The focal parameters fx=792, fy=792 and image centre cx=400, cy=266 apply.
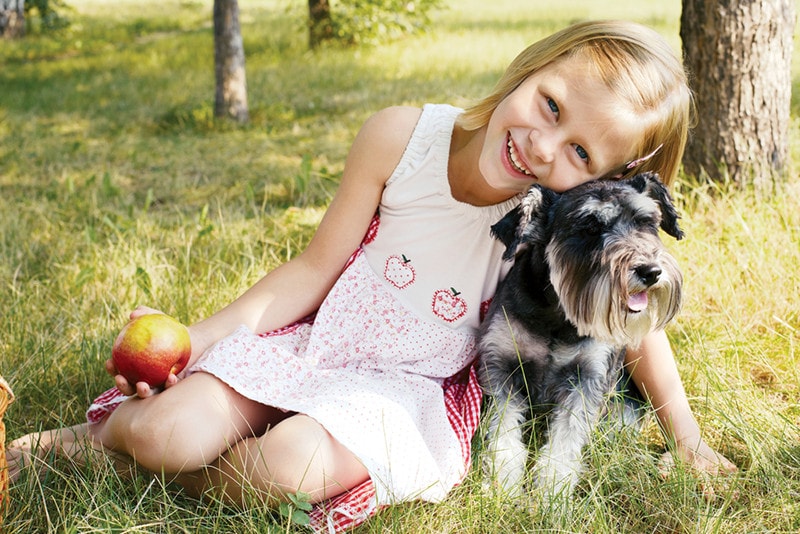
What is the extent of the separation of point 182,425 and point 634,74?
1922 millimetres

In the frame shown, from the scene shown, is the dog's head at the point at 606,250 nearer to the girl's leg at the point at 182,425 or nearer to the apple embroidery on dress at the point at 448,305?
the apple embroidery on dress at the point at 448,305

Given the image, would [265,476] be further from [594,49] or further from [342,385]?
[594,49]

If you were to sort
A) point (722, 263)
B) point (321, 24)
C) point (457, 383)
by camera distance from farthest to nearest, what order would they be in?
point (321, 24), point (722, 263), point (457, 383)

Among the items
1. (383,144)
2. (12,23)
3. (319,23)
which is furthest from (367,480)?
(12,23)

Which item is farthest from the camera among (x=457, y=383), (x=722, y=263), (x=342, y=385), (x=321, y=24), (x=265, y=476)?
(x=321, y=24)

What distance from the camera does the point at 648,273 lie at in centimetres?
245

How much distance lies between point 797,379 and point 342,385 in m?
1.85

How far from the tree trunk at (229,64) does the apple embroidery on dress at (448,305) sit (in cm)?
598

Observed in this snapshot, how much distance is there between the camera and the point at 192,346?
9.61ft

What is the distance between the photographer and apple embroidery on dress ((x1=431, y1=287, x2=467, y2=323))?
3096 millimetres

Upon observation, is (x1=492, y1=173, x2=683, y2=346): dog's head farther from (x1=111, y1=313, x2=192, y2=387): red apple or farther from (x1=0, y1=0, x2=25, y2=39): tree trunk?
(x1=0, y1=0, x2=25, y2=39): tree trunk

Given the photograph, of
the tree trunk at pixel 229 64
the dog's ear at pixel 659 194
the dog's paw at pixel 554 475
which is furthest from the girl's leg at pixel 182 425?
the tree trunk at pixel 229 64

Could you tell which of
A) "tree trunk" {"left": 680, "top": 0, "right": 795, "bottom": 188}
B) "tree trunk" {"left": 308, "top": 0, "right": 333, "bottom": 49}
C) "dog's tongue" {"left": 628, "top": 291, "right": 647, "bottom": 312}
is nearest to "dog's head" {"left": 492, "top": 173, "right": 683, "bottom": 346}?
"dog's tongue" {"left": 628, "top": 291, "right": 647, "bottom": 312}

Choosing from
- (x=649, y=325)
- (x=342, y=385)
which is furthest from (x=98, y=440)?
(x=649, y=325)
